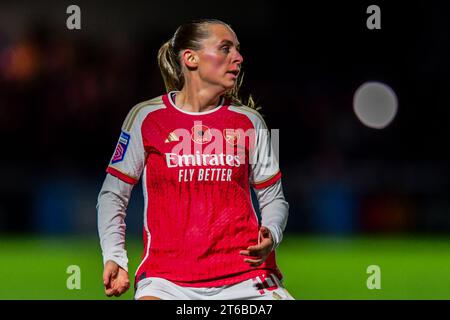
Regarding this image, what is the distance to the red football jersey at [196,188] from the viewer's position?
180 inches

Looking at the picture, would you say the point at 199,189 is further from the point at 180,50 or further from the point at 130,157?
the point at 180,50

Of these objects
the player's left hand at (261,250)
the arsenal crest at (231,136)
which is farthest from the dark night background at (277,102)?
the player's left hand at (261,250)

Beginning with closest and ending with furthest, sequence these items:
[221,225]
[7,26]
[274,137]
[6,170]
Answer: [221,225]
[274,137]
[6,170]
[7,26]

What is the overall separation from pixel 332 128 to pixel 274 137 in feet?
40.9

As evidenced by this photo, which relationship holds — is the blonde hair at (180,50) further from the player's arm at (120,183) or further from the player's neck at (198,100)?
the player's arm at (120,183)

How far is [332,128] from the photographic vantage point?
17.5m

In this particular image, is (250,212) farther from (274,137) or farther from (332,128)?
(332,128)

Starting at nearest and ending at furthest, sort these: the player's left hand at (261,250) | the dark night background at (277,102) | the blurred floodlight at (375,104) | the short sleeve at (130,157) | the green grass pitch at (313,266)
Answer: the player's left hand at (261,250), the short sleeve at (130,157), the green grass pitch at (313,266), the dark night background at (277,102), the blurred floodlight at (375,104)

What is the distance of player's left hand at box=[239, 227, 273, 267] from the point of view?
14.4 ft

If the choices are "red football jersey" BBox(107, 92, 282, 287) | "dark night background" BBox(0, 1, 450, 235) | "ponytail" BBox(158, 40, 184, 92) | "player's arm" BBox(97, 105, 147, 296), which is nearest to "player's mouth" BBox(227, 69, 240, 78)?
"red football jersey" BBox(107, 92, 282, 287)

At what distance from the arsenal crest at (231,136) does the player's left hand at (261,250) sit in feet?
1.54

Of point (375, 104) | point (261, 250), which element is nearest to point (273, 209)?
point (261, 250)

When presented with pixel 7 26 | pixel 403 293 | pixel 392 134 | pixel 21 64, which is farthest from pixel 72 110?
pixel 403 293

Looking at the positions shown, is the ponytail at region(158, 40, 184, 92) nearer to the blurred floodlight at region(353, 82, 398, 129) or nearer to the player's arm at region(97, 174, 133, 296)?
the player's arm at region(97, 174, 133, 296)
